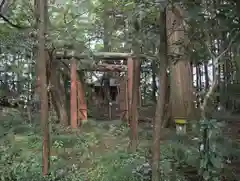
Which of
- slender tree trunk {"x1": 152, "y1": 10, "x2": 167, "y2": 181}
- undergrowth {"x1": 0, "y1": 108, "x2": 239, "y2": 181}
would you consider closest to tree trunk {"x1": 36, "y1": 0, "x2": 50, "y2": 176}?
undergrowth {"x1": 0, "y1": 108, "x2": 239, "y2": 181}

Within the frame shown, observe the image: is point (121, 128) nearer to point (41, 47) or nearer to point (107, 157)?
point (107, 157)

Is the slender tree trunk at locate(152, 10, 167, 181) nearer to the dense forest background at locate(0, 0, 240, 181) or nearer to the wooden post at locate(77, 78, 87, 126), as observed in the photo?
the dense forest background at locate(0, 0, 240, 181)

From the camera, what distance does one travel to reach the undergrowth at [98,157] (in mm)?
4805

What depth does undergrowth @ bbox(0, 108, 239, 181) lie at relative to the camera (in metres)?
4.80

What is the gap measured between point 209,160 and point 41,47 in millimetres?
2714

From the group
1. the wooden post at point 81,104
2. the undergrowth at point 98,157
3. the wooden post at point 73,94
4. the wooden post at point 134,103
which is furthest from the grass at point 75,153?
the wooden post at point 81,104

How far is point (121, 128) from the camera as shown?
9.39 metres

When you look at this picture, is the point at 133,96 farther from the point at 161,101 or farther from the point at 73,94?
the point at 73,94

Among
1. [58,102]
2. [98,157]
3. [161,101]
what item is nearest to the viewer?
[161,101]

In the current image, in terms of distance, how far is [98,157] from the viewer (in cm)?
595

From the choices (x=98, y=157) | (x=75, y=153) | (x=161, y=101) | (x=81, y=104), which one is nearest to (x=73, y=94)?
(x=81, y=104)

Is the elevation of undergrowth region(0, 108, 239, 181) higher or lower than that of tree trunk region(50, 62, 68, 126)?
lower

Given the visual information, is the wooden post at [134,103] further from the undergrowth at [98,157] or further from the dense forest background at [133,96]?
the undergrowth at [98,157]

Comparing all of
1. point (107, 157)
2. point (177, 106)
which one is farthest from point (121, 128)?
point (107, 157)
